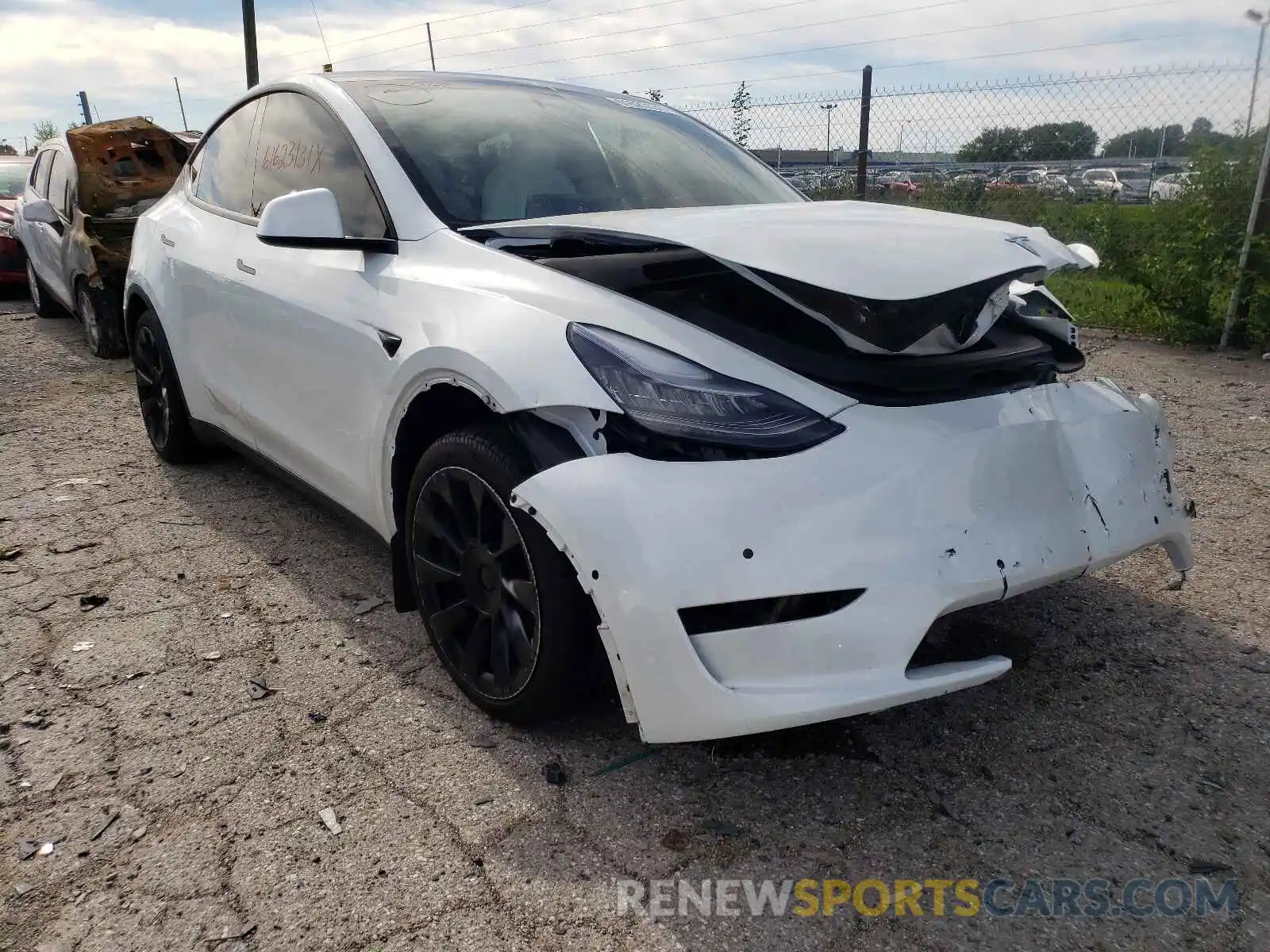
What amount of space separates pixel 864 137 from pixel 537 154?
20.9 ft

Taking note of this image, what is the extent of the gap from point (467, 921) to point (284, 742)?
809mm

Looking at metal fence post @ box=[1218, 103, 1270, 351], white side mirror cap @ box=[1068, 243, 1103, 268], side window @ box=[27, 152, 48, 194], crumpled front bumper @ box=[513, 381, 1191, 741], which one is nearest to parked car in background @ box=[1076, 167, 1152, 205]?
metal fence post @ box=[1218, 103, 1270, 351]

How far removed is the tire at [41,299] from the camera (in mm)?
8919

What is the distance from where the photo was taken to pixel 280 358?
9.99 ft

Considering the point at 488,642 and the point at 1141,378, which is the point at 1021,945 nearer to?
the point at 488,642

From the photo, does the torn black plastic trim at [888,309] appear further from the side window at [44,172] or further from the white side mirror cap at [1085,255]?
the side window at [44,172]

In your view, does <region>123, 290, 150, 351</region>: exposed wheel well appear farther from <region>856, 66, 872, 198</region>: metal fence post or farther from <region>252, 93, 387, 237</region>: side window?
<region>856, 66, 872, 198</region>: metal fence post

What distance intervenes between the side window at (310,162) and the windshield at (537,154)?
0.44 feet

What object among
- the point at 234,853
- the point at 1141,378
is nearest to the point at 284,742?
the point at 234,853

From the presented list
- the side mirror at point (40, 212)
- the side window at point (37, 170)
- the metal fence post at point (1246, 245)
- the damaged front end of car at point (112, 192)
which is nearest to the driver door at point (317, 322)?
the damaged front end of car at point (112, 192)

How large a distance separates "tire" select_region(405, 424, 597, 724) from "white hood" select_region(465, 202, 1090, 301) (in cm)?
59

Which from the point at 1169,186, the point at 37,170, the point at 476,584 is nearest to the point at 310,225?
the point at 476,584

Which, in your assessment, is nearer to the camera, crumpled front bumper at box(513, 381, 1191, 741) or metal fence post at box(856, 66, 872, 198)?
crumpled front bumper at box(513, 381, 1191, 741)

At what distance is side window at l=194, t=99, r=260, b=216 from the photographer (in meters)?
3.58
